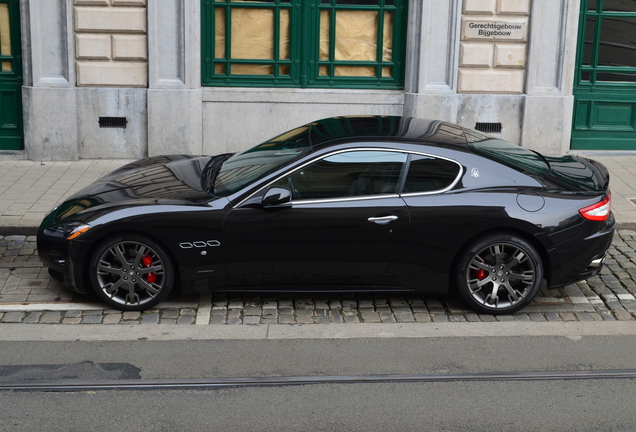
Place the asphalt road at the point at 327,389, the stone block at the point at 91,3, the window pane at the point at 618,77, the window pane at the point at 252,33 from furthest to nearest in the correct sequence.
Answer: the window pane at the point at 618,77 < the window pane at the point at 252,33 < the stone block at the point at 91,3 < the asphalt road at the point at 327,389

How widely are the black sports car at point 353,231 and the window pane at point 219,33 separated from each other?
251 inches

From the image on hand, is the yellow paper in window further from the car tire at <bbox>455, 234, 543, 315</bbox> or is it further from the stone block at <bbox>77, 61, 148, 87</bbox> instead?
the car tire at <bbox>455, 234, 543, 315</bbox>

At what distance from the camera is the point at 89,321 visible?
6.60 meters

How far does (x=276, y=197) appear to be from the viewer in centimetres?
655

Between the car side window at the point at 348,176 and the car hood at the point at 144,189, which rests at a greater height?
the car side window at the point at 348,176

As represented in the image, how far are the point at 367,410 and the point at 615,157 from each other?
30.4 feet

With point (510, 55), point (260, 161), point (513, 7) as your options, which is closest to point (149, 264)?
point (260, 161)

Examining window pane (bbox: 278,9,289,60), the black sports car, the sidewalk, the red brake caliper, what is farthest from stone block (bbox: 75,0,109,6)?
the red brake caliper

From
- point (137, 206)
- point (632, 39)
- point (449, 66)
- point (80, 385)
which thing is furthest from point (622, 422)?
point (632, 39)

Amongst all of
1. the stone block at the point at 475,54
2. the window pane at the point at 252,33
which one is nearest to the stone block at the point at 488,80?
the stone block at the point at 475,54

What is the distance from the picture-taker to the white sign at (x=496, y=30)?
12.6 m

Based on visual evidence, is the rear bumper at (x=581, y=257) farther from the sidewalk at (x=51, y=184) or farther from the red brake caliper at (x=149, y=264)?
the red brake caliper at (x=149, y=264)

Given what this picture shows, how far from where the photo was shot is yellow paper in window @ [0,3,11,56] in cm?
1245

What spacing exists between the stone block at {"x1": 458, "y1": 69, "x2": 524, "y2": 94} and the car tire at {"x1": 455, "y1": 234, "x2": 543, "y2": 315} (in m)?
6.51
